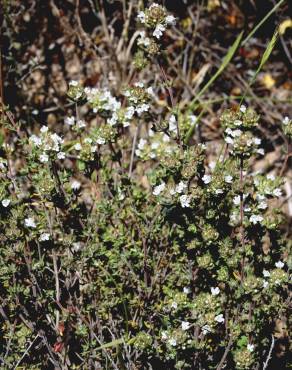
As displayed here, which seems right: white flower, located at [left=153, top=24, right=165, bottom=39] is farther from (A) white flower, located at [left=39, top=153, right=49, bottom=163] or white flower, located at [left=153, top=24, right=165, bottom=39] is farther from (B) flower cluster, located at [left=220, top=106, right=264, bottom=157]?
(A) white flower, located at [left=39, top=153, right=49, bottom=163]

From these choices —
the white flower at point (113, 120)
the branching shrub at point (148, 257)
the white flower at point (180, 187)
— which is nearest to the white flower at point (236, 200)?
the branching shrub at point (148, 257)

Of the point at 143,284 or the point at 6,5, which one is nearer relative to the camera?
the point at 143,284

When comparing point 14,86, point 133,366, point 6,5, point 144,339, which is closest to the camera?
point 144,339

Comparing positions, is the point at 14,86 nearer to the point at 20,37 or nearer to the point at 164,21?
the point at 20,37

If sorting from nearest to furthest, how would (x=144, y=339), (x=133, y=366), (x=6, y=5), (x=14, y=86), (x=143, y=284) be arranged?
(x=144, y=339) → (x=133, y=366) → (x=143, y=284) → (x=6, y=5) → (x=14, y=86)

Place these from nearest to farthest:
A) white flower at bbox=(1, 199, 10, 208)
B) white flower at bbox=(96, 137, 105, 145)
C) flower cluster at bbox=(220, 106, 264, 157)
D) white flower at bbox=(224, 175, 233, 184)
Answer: flower cluster at bbox=(220, 106, 264, 157)
white flower at bbox=(224, 175, 233, 184)
white flower at bbox=(1, 199, 10, 208)
white flower at bbox=(96, 137, 105, 145)

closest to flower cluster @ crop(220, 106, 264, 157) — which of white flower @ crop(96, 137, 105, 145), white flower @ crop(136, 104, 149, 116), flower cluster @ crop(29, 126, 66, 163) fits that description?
white flower @ crop(136, 104, 149, 116)

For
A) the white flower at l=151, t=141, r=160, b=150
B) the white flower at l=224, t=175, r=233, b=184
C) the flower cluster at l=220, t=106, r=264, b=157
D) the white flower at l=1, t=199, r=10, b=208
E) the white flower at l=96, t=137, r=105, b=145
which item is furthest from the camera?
the white flower at l=151, t=141, r=160, b=150

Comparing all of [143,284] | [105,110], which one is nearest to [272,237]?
[143,284]
